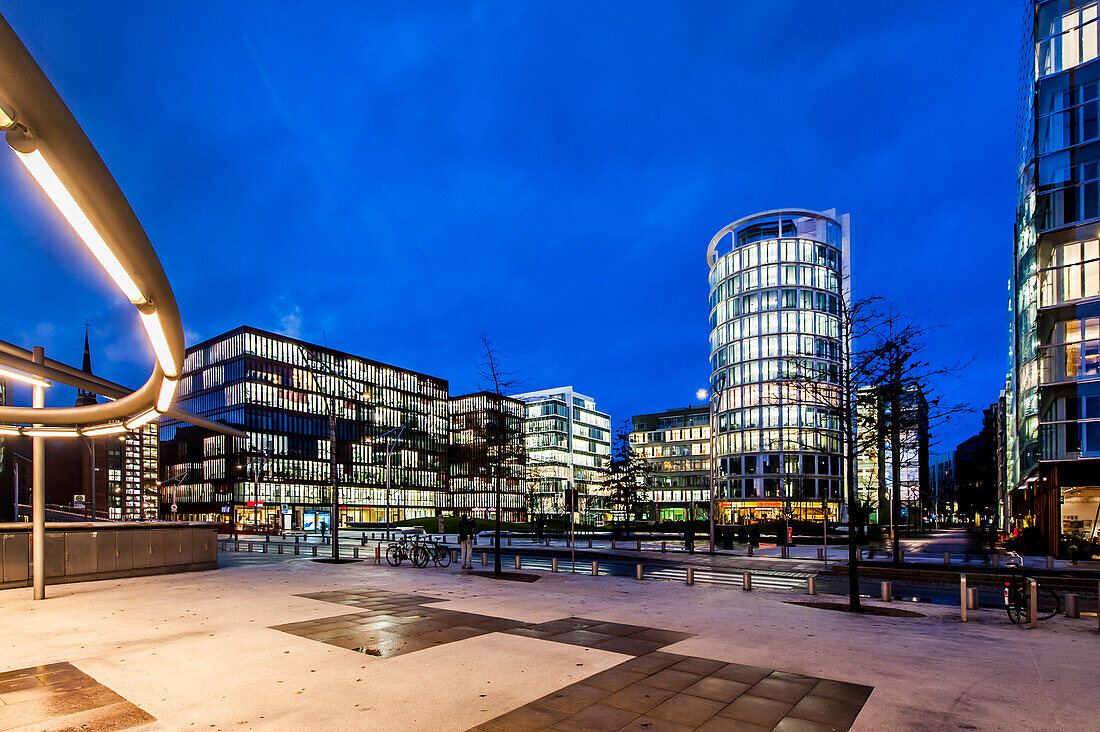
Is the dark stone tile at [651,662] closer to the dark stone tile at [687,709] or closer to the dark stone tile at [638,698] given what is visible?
the dark stone tile at [638,698]

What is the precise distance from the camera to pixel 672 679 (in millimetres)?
8992

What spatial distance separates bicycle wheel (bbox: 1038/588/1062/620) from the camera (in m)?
14.5

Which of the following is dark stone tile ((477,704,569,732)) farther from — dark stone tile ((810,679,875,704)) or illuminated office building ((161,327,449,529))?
illuminated office building ((161,327,449,529))

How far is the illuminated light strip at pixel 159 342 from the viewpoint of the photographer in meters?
8.25

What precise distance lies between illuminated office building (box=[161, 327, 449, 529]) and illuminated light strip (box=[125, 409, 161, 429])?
3161 inches

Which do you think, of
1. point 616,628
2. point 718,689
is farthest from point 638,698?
point 616,628

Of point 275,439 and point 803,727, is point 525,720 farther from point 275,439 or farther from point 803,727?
point 275,439

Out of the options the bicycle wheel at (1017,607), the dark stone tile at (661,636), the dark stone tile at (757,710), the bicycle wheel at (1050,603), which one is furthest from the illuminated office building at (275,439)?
the dark stone tile at (757,710)

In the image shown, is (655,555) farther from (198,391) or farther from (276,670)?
(198,391)

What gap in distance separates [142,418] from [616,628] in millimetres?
13837

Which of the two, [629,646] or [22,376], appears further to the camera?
[22,376]

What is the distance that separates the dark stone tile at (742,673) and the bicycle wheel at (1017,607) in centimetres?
798

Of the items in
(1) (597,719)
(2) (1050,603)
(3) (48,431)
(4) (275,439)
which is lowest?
(2) (1050,603)

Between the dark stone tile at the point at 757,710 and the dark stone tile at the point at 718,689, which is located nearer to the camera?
the dark stone tile at the point at 757,710
